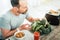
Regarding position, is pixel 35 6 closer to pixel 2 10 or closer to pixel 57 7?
pixel 57 7

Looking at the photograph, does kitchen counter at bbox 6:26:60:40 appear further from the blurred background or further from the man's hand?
the blurred background

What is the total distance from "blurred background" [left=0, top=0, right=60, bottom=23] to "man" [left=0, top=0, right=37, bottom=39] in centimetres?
6

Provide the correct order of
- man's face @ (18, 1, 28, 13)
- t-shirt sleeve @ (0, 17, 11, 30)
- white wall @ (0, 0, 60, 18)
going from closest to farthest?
1. t-shirt sleeve @ (0, 17, 11, 30)
2. man's face @ (18, 1, 28, 13)
3. white wall @ (0, 0, 60, 18)

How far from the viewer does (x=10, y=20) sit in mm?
1411

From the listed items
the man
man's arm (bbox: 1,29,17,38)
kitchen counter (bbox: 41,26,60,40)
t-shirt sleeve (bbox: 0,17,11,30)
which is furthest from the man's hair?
kitchen counter (bbox: 41,26,60,40)

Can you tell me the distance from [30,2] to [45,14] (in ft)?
0.91

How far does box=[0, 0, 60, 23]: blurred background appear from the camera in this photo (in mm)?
1353

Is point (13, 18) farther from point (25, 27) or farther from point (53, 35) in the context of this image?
point (53, 35)

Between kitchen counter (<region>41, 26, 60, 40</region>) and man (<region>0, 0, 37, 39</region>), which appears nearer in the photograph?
man (<region>0, 0, 37, 39</region>)

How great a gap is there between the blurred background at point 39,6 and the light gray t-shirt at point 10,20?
58 mm

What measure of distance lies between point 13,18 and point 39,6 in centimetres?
44

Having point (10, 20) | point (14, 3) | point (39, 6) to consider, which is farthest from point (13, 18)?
point (39, 6)

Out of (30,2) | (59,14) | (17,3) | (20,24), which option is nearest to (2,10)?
(17,3)

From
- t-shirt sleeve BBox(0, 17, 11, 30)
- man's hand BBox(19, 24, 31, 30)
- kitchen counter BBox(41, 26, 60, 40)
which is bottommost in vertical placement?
kitchen counter BBox(41, 26, 60, 40)
